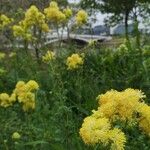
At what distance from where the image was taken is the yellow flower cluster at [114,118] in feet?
7.66

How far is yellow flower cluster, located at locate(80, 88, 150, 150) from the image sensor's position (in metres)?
2.33

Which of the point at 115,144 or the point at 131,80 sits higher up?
the point at 115,144

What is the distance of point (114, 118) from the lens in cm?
244

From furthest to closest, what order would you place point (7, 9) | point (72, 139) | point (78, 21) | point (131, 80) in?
1. point (7, 9)
2. point (78, 21)
3. point (131, 80)
4. point (72, 139)

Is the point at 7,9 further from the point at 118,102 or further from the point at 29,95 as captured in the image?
the point at 118,102

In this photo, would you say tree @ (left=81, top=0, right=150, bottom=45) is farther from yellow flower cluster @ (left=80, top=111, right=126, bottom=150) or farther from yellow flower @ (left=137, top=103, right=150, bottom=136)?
yellow flower cluster @ (left=80, top=111, right=126, bottom=150)

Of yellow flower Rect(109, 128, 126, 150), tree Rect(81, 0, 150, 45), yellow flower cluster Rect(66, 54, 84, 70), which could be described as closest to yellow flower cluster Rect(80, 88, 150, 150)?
yellow flower Rect(109, 128, 126, 150)

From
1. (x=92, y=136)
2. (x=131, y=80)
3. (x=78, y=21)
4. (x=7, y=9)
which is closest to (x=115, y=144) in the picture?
(x=92, y=136)

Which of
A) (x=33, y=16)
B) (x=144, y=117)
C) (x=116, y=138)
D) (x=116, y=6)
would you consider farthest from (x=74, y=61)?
(x=116, y=6)

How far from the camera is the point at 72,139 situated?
15.6ft

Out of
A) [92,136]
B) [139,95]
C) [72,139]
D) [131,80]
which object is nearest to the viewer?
[92,136]

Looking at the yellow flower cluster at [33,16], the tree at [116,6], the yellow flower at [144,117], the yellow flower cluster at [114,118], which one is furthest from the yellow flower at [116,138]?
the tree at [116,6]

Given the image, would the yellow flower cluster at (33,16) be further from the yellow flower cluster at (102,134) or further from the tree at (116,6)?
the tree at (116,6)

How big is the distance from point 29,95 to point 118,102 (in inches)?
102
